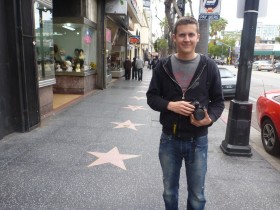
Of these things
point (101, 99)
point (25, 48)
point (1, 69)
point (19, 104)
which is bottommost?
point (101, 99)

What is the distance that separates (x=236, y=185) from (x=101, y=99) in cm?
750

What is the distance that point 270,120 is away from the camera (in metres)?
5.62

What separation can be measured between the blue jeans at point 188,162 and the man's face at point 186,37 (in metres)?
0.76

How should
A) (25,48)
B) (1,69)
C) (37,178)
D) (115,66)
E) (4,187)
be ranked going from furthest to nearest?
1. (115,66)
2. (25,48)
3. (1,69)
4. (37,178)
5. (4,187)

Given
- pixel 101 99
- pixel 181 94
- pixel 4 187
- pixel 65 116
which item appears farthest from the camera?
pixel 101 99

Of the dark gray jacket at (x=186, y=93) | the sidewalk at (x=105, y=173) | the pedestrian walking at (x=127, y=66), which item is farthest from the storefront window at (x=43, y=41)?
the pedestrian walking at (x=127, y=66)

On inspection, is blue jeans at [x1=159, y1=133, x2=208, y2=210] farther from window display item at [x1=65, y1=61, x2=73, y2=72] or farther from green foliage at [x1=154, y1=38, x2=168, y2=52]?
green foliage at [x1=154, y1=38, x2=168, y2=52]

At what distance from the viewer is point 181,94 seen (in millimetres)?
2520

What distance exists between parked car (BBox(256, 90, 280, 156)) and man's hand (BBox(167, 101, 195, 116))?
11.4ft

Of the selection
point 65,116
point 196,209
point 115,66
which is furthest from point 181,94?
point 115,66

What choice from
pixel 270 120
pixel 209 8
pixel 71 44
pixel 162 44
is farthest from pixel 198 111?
pixel 162 44

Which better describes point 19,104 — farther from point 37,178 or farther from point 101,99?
point 101,99

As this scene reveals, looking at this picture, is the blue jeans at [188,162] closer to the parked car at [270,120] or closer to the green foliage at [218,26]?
the parked car at [270,120]

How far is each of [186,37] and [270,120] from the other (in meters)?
3.87
